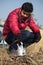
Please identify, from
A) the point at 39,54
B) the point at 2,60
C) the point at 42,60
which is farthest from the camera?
the point at 39,54

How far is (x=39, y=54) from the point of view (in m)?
7.02

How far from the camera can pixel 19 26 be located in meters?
7.16

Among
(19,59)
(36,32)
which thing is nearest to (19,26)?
(36,32)

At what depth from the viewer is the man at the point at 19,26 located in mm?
6787

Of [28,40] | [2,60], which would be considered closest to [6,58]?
[2,60]

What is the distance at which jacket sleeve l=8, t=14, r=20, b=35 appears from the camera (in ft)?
21.8

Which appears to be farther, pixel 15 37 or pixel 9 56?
pixel 15 37

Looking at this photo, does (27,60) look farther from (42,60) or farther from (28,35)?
(28,35)

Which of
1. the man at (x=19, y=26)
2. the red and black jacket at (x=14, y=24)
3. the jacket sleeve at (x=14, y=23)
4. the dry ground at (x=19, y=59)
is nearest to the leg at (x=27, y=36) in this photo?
the man at (x=19, y=26)

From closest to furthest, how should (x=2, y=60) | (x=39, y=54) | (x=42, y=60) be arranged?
(x=2, y=60) < (x=42, y=60) < (x=39, y=54)

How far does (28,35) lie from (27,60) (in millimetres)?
1063

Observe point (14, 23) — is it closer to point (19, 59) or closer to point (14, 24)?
point (14, 24)

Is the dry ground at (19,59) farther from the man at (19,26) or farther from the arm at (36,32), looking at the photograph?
the arm at (36,32)

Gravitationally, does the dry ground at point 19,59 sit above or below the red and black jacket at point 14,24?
A: below
